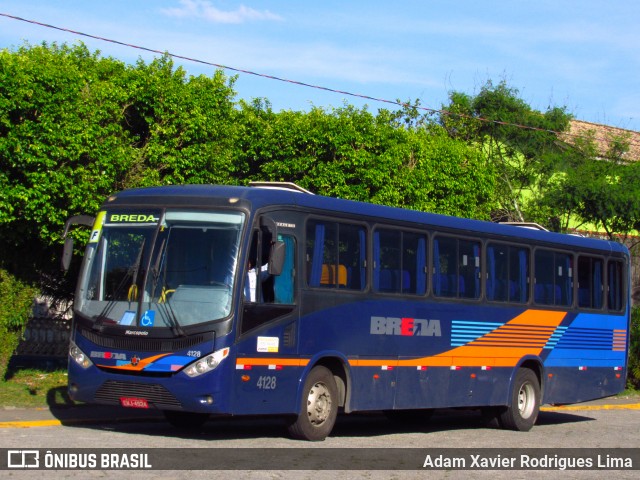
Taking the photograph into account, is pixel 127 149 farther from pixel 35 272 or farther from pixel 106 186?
pixel 35 272

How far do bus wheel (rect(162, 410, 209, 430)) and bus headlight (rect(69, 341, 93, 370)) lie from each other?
1.97 m

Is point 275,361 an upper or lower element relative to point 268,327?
lower

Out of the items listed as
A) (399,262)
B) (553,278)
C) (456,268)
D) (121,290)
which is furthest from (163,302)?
(553,278)

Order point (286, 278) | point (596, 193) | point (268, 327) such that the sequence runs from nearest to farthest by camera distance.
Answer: point (268, 327), point (286, 278), point (596, 193)

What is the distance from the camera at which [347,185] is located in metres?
24.5

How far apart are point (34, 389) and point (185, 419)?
412 cm

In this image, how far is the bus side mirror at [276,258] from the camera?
12.4m

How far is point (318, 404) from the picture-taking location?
44.4 feet

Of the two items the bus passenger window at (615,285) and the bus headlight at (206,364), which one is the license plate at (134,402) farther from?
the bus passenger window at (615,285)

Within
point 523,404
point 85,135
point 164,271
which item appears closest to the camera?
point 164,271

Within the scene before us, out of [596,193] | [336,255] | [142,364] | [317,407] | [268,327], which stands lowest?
[317,407]

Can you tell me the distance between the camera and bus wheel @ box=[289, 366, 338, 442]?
13258 mm

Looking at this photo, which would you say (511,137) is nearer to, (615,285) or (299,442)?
(615,285)

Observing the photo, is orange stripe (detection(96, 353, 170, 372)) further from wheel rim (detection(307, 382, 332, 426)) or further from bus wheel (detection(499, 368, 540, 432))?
bus wheel (detection(499, 368, 540, 432))
